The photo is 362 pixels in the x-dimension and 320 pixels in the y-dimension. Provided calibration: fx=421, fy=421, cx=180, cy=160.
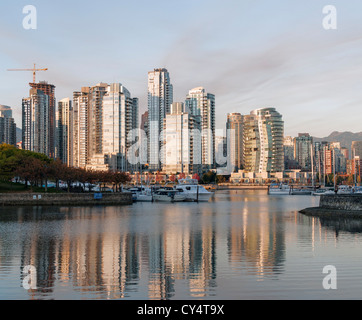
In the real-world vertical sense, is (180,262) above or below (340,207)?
below

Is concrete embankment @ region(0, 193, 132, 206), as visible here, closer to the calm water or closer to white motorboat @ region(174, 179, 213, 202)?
white motorboat @ region(174, 179, 213, 202)

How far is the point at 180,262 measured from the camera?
22.9 metres

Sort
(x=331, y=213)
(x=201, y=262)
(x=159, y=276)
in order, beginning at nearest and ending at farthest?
(x=159, y=276)
(x=201, y=262)
(x=331, y=213)

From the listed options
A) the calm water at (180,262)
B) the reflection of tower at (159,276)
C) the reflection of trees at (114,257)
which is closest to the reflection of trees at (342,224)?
the calm water at (180,262)

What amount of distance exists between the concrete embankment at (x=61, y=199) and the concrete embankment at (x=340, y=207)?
126 feet

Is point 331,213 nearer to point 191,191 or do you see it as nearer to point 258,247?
point 258,247

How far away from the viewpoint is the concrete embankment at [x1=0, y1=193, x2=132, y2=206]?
69.7 m

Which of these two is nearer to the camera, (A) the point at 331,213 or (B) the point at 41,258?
(B) the point at 41,258

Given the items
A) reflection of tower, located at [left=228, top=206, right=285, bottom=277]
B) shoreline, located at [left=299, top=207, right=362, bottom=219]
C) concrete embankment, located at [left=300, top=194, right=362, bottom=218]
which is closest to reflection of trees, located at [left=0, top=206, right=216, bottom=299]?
A: reflection of tower, located at [left=228, top=206, right=285, bottom=277]

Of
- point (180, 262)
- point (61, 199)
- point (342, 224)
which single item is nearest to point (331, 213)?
point (342, 224)

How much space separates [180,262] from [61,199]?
54534 millimetres

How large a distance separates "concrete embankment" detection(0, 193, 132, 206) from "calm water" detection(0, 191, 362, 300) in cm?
3234
